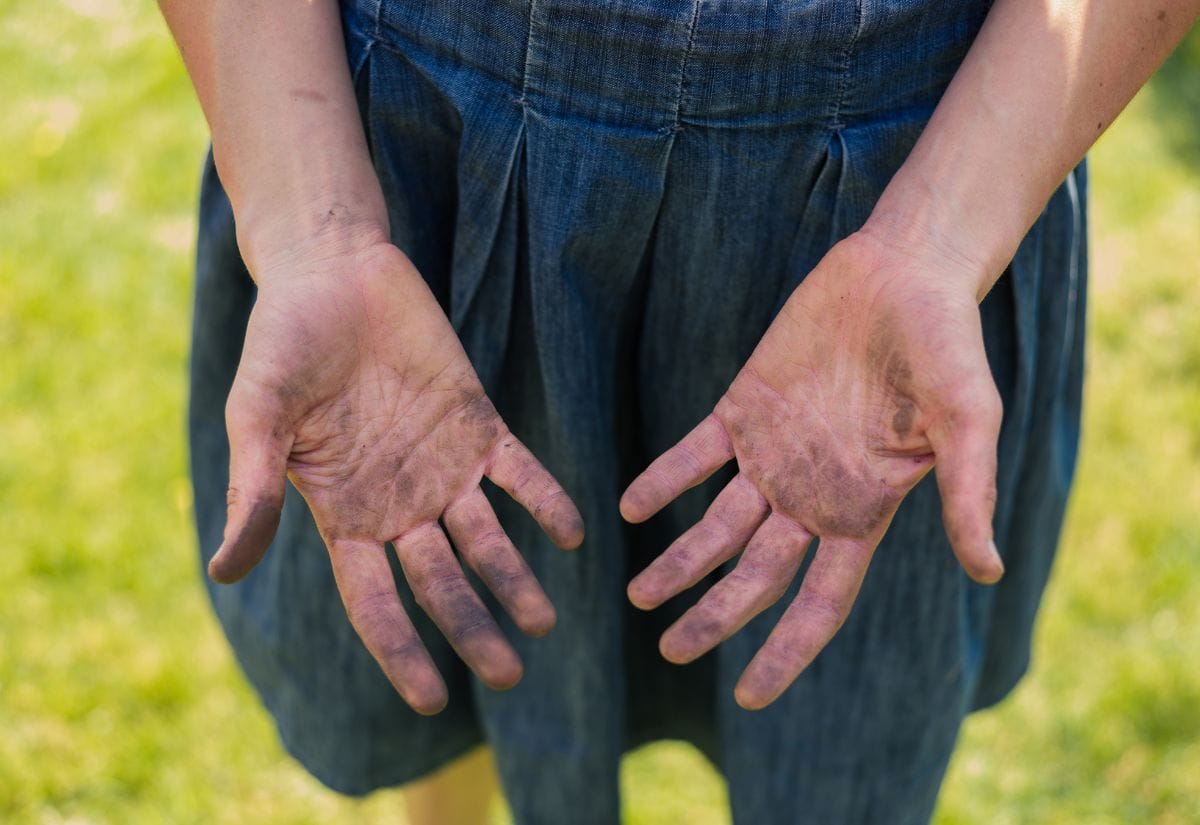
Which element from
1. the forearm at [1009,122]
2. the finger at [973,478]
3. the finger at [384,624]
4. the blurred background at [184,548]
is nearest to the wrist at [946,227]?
the forearm at [1009,122]

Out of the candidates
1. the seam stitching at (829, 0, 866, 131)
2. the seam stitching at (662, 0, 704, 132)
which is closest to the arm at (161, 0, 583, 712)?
the seam stitching at (662, 0, 704, 132)

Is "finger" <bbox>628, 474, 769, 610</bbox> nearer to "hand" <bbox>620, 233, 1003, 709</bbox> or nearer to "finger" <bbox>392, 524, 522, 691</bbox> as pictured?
"hand" <bbox>620, 233, 1003, 709</bbox>

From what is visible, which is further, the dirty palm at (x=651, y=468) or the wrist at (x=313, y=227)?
the wrist at (x=313, y=227)

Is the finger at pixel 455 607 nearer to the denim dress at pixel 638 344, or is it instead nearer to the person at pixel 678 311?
the person at pixel 678 311

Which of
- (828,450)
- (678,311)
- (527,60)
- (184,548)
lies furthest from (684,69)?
(184,548)

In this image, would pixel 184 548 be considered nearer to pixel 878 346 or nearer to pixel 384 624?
pixel 384 624

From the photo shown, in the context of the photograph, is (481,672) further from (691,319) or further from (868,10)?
(868,10)

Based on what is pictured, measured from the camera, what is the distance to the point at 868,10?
1015 millimetres

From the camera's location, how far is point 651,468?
1092 millimetres

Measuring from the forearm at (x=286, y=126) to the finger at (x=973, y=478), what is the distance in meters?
0.52

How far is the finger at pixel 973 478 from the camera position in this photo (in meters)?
0.95

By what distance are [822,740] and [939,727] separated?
5.0 inches

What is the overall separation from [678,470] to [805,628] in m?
0.17

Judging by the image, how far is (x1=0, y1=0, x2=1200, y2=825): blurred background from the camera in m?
2.07
